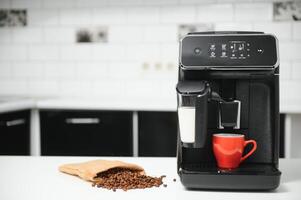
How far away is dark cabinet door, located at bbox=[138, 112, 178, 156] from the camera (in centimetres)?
283

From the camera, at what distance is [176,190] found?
1123 mm

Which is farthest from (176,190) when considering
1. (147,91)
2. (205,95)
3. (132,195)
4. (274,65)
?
(147,91)

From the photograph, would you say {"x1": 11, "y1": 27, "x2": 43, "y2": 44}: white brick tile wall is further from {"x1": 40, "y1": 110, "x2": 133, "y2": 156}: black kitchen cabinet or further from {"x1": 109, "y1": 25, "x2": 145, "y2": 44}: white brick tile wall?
{"x1": 40, "y1": 110, "x2": 133, "y2": 156}: black kitchen cabinet

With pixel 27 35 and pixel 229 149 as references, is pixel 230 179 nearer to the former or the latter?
pixel 229 149

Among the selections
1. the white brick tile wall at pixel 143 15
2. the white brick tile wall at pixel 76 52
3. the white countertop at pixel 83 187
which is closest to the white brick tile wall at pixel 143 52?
the white brick tile wall at pixel 143 15

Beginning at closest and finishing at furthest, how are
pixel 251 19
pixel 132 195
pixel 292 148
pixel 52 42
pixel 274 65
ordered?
pixel 132 195 → pixel 274 65 → pixel 292 148 → pixel 251 19 → pixel 52 42

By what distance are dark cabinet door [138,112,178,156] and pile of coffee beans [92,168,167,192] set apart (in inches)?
63.1

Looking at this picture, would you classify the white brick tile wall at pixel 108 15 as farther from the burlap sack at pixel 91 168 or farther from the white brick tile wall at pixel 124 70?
the burlap sack at pixel 91 168

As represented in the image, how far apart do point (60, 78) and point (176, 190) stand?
2.54 metres

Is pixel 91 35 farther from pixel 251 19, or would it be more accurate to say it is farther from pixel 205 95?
pixel 205 95

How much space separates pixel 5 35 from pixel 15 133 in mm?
1022

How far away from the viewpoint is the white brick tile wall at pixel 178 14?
332cm

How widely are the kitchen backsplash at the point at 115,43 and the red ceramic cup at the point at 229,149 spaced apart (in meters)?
2.11

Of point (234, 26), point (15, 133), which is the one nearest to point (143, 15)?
point (234, 26)
